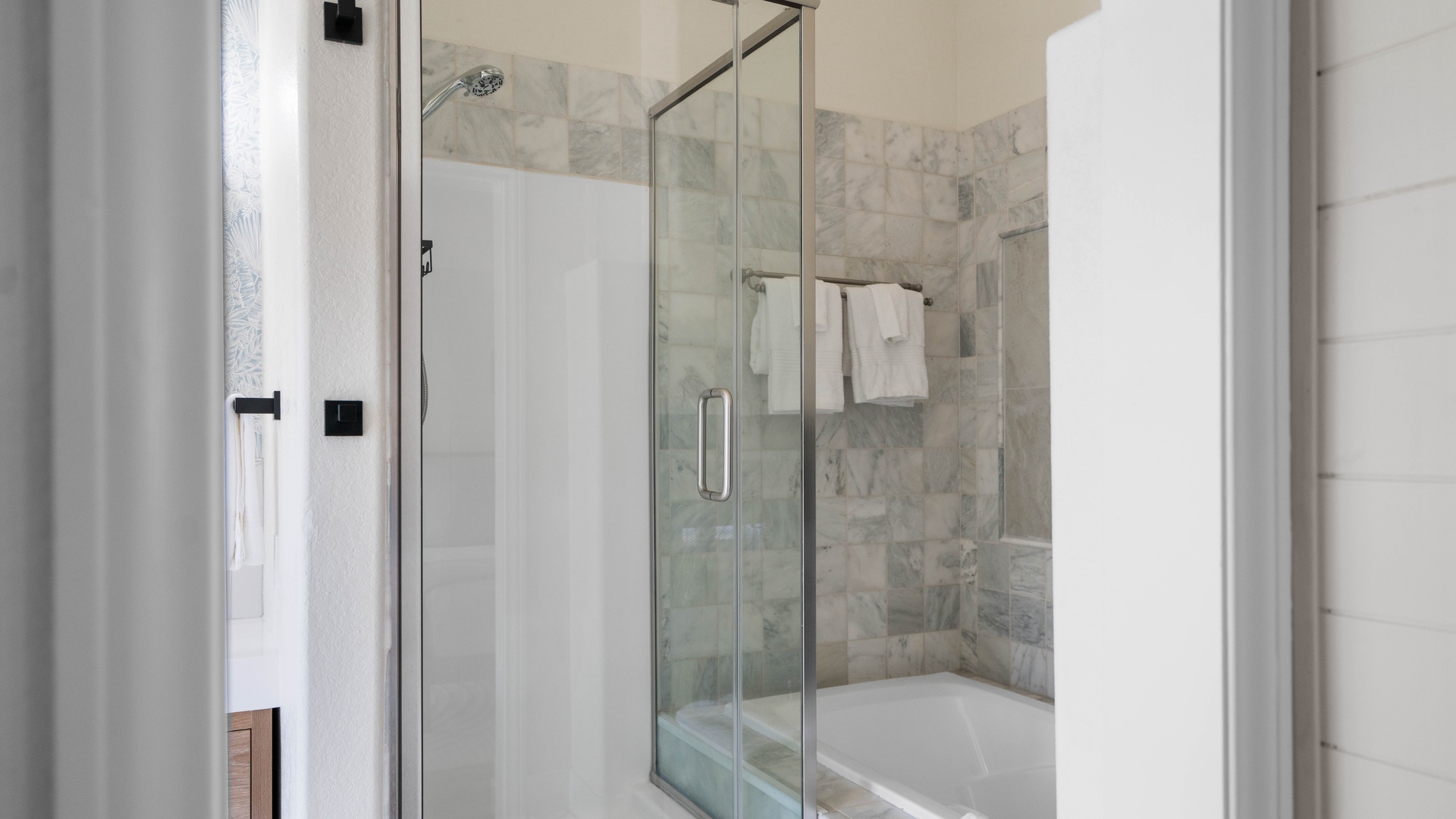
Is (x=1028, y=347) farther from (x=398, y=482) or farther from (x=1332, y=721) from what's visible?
(x=1332, y=721)

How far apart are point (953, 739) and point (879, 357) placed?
1.11 m

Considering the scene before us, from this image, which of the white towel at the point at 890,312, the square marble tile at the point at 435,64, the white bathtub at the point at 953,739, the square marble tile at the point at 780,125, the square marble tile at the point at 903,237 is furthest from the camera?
the square marble tile at the point at 903,237

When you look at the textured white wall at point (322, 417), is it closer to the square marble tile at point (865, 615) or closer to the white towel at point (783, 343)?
the white towel at point (783, 343)

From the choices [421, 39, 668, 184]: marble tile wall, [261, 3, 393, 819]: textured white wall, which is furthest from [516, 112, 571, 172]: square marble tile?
[261, 3, 393, 819]: textured white wall

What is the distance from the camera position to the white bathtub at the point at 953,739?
7.97ft

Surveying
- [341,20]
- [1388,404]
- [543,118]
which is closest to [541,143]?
[543,118]

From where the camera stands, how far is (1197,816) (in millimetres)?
696

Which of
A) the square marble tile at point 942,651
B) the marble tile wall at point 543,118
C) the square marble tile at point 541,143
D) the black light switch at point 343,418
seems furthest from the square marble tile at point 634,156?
the square marble tile at point 942,651

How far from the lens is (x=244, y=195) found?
1.84 metres

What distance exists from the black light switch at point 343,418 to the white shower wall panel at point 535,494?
20 centimetres

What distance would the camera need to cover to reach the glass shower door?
5.84ft

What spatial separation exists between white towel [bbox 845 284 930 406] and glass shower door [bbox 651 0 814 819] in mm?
806

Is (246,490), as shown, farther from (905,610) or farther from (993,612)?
(993,612)

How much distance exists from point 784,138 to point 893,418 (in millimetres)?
1221
